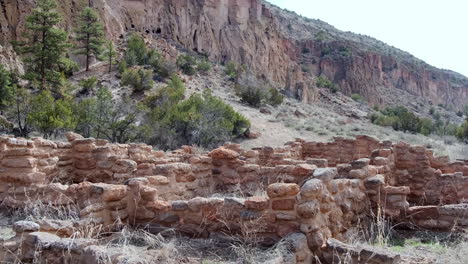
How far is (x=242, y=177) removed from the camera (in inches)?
330

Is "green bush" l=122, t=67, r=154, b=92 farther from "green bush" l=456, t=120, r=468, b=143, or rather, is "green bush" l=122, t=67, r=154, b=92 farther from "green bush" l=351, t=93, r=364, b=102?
"green bush" l=351, t=93, r=364, b=102

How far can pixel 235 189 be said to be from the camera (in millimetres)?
7957

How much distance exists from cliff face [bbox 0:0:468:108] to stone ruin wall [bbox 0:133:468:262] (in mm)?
24025

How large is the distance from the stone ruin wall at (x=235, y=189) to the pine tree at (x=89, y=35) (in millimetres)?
21375

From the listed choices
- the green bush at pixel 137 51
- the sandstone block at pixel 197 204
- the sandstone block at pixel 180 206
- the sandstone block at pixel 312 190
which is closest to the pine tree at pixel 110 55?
the green bush at pixel 137 51

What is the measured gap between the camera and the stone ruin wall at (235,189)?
4.79 meters

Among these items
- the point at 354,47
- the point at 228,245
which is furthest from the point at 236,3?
the point at 228,245

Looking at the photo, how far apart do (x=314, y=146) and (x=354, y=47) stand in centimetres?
5771

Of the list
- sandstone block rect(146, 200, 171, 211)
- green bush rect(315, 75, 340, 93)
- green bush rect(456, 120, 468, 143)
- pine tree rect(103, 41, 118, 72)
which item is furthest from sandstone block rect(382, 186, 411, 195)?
green bush rect(315, 75, 340, 93)

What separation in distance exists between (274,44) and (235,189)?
4946cm

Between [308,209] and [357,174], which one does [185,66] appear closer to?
[357,174]

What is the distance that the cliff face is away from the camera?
3944 centimetres

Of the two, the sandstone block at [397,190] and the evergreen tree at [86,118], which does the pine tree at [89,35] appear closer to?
the evergreen tree at [86,118]

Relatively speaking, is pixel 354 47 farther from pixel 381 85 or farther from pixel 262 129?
pixel 262 129
